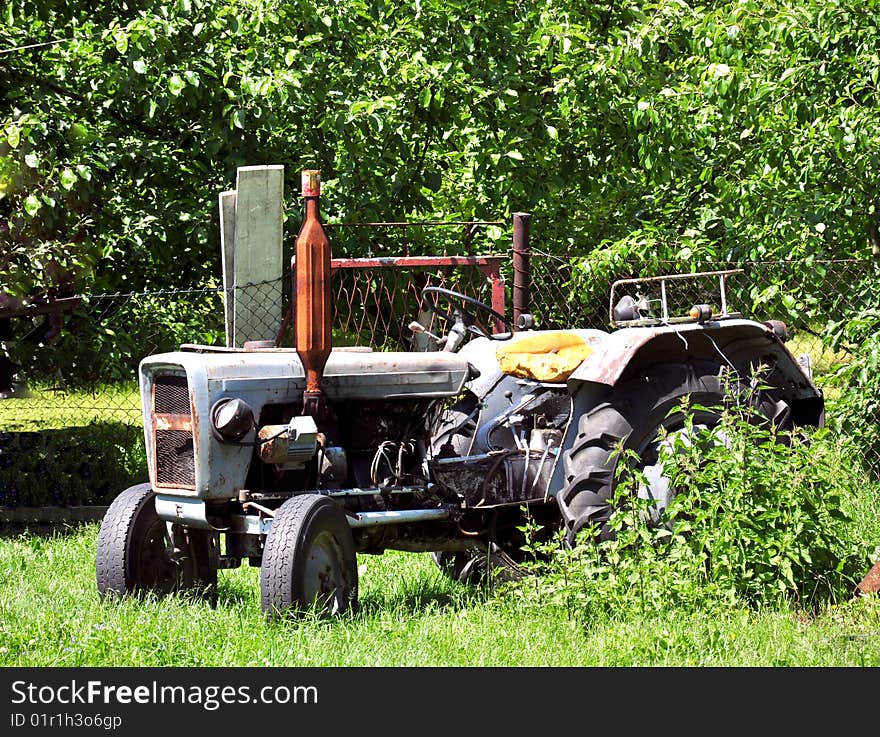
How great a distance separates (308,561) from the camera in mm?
4586

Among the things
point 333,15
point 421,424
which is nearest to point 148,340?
point 333,15

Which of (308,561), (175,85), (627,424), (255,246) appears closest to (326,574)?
(308,561)

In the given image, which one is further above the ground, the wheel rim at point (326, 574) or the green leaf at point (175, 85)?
the green leaf at point (175, 85)

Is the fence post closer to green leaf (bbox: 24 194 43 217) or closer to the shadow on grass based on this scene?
green leaf (bbox: 24 194 43 217)

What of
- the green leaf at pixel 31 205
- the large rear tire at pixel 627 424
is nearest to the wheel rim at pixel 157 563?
the large rear tire at pixel 627 424

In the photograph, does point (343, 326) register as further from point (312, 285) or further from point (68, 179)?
point (312, 285)

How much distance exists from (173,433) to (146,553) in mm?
572

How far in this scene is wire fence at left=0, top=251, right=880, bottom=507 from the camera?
7.21m

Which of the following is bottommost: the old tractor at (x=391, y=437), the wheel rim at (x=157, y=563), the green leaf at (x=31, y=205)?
the wheel rim at (x=157, y=563)

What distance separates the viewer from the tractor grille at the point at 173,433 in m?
4.83

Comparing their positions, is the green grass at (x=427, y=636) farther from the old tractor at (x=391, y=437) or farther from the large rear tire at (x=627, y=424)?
the large rear tire at (x=627, y=424)

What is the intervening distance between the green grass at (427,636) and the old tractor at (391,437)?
204mm

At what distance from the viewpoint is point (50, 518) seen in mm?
7949

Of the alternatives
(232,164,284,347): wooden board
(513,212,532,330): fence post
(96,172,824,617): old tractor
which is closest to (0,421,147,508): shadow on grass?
(232,164,284,347): wooden board
